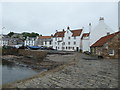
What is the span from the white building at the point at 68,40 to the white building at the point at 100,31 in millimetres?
16371

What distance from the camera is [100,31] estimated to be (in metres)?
37.5

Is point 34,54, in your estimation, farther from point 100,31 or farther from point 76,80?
point 76,80

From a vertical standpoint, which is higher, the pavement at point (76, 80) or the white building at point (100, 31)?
the white building at point (100, 31)

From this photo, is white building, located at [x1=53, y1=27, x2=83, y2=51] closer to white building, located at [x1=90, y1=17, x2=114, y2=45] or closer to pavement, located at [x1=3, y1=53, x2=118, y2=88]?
white building, located at [x1=90, y1=17, x2=114, y2=45]

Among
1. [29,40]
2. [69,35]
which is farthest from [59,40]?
[29,40]

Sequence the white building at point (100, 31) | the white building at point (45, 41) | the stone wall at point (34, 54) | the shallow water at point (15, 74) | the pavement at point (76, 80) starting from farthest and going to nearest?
the white building at point (45, 41)
the white building at point (100, 31)
the stone wall at point (34, 54)
the shallow water at point (15, 74)
the pavement at point (76, 80)

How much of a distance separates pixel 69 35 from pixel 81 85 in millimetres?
51980

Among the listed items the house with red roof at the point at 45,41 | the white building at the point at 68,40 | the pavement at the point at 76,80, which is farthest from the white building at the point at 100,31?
the house with red roof at the point at 45,41

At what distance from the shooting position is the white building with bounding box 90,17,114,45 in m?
37.0

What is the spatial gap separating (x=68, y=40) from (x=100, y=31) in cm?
2347

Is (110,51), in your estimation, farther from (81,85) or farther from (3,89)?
(3,89)

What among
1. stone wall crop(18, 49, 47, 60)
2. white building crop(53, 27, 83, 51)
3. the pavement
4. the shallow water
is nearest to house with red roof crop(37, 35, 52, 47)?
white building crop(53, 27, 83, 51)

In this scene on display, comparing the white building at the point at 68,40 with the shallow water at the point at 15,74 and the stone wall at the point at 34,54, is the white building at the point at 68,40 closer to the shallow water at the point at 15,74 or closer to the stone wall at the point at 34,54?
the stone wall at the point at 34,54

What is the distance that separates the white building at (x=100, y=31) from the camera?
3697 centimetres
